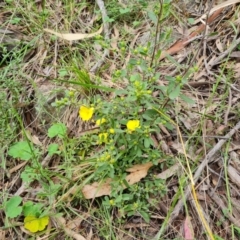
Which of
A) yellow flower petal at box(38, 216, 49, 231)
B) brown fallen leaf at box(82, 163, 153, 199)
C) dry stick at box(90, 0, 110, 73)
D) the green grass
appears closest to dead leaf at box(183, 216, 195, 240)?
the green grass

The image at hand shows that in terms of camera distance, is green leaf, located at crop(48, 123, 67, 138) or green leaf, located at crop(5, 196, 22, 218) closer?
green leaf, located at crop(5, 196, 22, 218)

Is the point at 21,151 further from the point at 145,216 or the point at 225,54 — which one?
the point at 225,54

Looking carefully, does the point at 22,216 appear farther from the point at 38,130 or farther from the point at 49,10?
the point at 49,10

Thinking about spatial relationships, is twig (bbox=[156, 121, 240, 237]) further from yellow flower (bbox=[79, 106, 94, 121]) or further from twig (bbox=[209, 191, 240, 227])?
yellow flower (bbox=[79, 106, 94, 121])

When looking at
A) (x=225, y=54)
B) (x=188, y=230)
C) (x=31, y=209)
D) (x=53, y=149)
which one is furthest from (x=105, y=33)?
(x=188, y=230)

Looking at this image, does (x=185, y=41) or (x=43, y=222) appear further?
(x=185, y=41)
